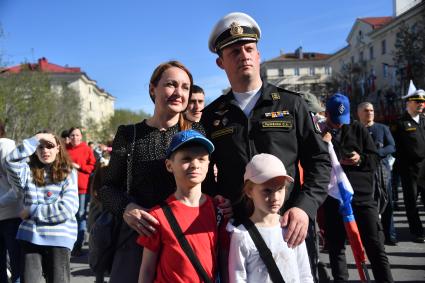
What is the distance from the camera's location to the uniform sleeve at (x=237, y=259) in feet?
7.48

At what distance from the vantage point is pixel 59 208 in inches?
173

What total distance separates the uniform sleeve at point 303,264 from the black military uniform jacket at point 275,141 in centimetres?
25

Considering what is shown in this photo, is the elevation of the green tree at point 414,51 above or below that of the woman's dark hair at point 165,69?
above

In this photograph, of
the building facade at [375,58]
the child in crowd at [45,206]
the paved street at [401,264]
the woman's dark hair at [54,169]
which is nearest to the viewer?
the child in crowd at [45,206]

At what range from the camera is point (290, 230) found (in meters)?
2.23

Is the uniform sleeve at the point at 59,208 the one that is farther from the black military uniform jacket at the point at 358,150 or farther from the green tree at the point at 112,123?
the green tree at the point at 112,123

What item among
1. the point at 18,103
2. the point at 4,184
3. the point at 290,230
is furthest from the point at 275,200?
the point at 18,103

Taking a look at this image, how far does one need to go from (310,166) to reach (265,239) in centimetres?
47

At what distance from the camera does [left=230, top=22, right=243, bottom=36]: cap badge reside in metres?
2.52

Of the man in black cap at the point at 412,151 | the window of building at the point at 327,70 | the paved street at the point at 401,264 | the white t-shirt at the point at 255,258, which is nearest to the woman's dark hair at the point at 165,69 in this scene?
the white t-shirt at the point at 255,258

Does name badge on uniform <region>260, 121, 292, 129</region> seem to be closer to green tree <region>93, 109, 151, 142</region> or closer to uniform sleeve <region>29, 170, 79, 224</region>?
uniform sleeve <region>29, 170, 79, 224</region>

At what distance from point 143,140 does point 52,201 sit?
2274 millimetres

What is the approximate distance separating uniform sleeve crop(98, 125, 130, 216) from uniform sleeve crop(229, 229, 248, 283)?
0.68 m

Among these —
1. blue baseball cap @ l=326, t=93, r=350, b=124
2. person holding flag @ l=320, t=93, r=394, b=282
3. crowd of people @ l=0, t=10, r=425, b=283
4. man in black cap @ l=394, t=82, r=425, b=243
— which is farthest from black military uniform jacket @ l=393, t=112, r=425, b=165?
crowd of people @ l=0, t=10, r=425, b=283
